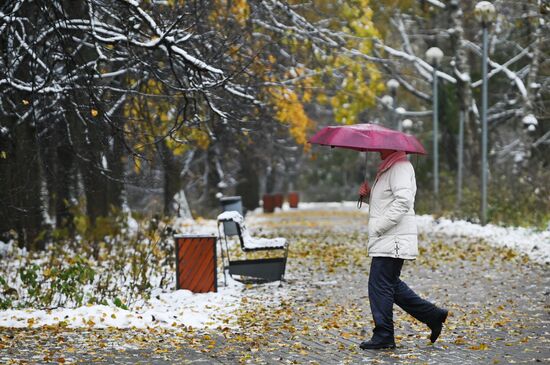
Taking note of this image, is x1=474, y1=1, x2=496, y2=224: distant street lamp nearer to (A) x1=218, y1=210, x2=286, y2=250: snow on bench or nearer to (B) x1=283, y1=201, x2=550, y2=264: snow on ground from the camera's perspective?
(B) x1=283, y1=201, x2=550, y2=264: snow on ground

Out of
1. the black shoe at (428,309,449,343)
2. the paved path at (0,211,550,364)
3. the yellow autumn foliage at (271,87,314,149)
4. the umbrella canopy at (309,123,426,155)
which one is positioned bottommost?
the paved path at (0,211,550,364)

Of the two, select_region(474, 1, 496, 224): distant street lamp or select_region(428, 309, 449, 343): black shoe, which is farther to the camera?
select_region(474, 1, 496, 224): distant street lamp

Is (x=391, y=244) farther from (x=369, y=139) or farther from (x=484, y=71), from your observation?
(x=484, y=71)

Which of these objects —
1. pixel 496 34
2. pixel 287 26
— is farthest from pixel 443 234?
pixel 496 34

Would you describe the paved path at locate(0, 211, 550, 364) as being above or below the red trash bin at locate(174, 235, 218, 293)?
below

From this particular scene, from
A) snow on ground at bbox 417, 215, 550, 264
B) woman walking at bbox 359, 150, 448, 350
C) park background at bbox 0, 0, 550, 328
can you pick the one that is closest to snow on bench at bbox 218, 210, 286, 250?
park background at bbox 0, 0, 550, 328

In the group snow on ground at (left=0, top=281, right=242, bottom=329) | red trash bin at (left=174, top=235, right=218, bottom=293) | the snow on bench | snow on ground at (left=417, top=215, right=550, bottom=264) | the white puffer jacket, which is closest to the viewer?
the white puffer jacket

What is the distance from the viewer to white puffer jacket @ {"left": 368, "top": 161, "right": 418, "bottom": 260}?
324 inches

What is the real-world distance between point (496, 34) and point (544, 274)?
79.2ft

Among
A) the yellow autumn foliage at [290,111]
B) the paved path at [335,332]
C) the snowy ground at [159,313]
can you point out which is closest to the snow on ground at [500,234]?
the paved path at [335,332]

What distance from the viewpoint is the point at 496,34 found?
37.1 metres

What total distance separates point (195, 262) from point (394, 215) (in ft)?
15.1

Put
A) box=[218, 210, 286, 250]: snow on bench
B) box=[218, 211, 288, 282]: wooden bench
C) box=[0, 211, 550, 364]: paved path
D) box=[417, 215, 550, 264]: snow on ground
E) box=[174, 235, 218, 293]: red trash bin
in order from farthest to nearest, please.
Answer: box=[417, 215, 550, 264]: snow on ground, box=[218, 210, 286, 250]: snow on bench, box=[218, 211, 288, 282]: wooden bench, box=[174, 235, 218, 293]: red trash bin, box=[0, 211, 550, 364]: paved path

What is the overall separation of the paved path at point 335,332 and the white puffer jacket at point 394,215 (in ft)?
2.86
